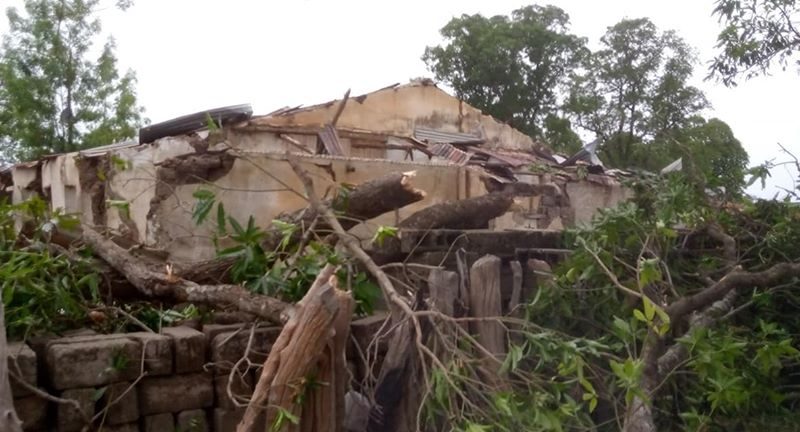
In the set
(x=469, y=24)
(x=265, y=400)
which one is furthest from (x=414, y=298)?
(x=469, y=24)

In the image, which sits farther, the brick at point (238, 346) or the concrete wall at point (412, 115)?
the concrete wall at point (412, 115)

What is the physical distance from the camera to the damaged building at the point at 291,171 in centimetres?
714

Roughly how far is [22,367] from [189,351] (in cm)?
70

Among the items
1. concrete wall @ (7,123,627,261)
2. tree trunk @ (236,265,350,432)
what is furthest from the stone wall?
concrete wall @ (7,123,627,261)

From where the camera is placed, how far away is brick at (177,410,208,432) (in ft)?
13.4

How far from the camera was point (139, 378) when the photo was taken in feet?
12.8

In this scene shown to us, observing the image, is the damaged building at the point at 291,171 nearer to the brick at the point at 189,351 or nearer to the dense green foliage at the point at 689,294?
the dense green foliage at the point at 689,294

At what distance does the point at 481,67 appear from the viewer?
21469 millimetres

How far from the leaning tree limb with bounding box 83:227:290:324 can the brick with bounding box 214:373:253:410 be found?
0.31 meters

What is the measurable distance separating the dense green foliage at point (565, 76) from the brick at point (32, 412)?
14.0 meters

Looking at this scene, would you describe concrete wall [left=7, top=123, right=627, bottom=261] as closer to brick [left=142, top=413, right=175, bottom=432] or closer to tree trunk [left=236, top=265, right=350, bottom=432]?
brick [left=142, top=413, right=175, bottom=432]

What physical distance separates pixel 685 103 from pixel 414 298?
46.3 feet

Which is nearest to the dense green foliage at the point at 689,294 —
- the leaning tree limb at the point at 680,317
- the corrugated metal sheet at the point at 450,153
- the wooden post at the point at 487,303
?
the leaning tree limb at the point at 680,317

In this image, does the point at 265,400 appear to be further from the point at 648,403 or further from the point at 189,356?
the point at 648,403
